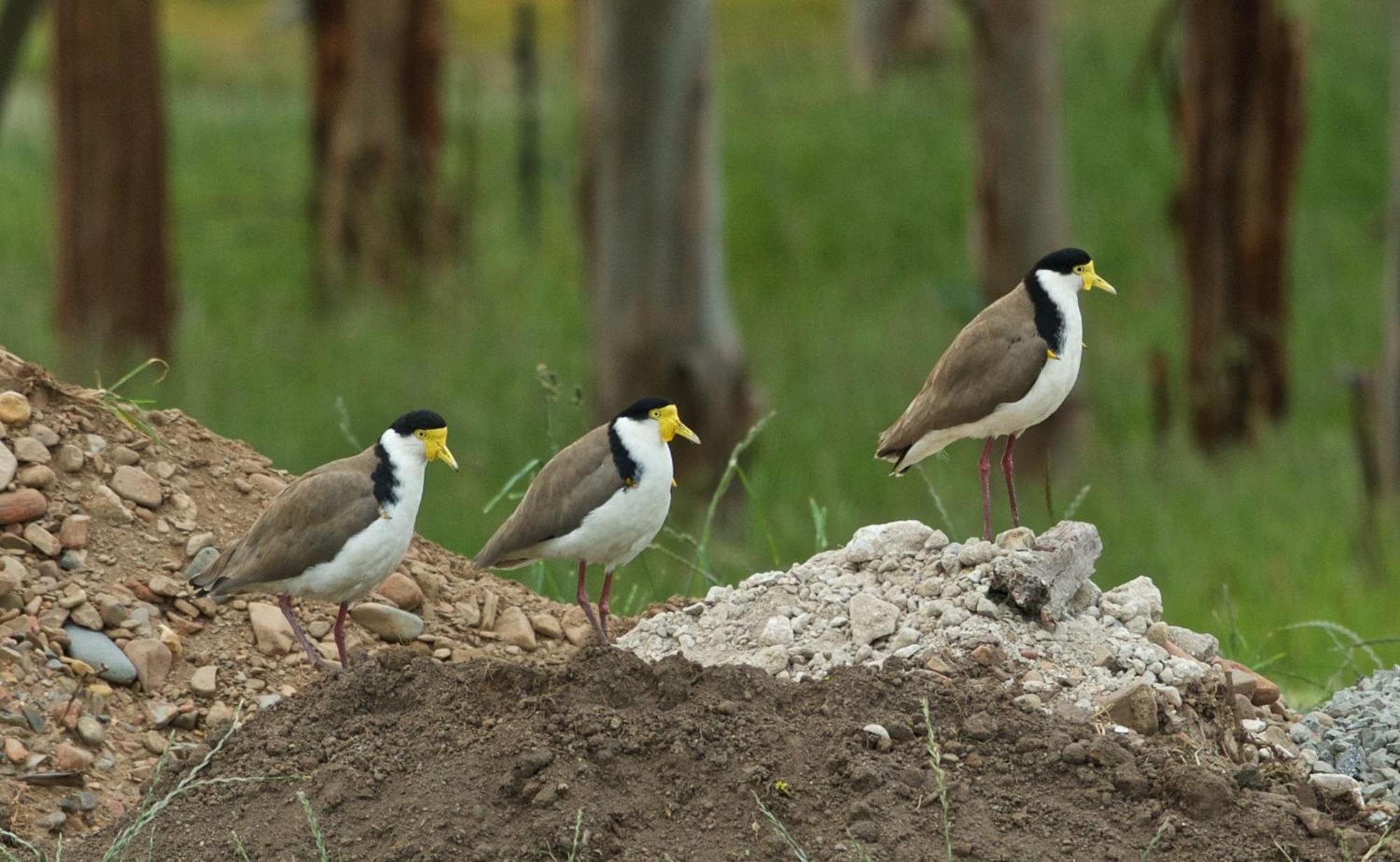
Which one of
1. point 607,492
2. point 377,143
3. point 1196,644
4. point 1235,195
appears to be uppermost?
point 607,492

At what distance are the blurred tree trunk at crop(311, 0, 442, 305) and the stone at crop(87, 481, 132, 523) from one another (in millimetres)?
11418

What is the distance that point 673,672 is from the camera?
193 inches

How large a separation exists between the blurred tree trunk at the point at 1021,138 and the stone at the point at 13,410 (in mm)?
8416

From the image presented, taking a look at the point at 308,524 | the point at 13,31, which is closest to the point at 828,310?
the point at 13,31

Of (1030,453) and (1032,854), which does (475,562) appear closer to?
(1032,854)

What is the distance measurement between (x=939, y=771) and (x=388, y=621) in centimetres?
225

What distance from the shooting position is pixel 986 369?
5398mm

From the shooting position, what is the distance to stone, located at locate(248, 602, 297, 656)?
229 inches

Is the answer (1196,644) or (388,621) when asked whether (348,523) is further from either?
(1196,644)

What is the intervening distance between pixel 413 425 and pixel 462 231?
13.2m

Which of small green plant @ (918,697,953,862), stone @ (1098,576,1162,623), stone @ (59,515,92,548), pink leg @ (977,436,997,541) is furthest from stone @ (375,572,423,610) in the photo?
stone @ (1098,576,1162,623)

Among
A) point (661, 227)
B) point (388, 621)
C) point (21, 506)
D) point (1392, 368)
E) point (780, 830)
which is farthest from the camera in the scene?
point (1392, 368)

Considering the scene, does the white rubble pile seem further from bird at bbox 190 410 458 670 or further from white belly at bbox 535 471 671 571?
bird at bbox 190 410 458 670

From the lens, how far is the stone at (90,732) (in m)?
5.22
